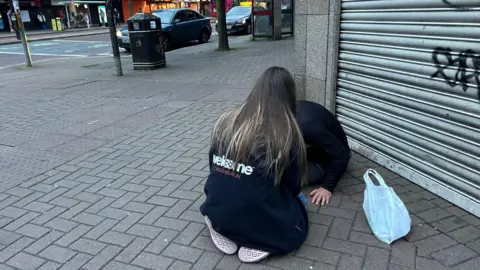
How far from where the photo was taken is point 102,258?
2.67 m

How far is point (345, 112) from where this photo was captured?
4434 mm

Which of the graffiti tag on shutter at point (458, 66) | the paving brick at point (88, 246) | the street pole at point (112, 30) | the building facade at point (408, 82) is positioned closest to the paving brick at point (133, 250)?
the paving brick at point (88, 246)

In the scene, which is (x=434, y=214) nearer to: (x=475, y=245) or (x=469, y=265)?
(x=475, y=245)

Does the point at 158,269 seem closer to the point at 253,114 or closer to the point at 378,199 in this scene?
the point at 253,114

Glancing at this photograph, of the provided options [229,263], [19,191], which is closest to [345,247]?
[229,263]

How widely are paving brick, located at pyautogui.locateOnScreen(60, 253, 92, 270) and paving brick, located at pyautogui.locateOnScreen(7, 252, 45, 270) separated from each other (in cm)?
19

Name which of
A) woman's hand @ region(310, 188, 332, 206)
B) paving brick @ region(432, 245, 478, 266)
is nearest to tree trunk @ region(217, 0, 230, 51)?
woman's hand @ region(310, 188, 332, 206)

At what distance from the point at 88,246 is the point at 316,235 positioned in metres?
1.63

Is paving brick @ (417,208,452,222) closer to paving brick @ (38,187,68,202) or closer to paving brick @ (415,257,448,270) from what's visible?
paving brick @ (415,257,448,270)

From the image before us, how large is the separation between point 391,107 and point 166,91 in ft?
17.0

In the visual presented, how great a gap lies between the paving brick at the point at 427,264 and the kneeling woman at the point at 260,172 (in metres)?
0.73

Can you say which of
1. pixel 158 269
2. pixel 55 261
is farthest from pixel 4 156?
pixel 158 269

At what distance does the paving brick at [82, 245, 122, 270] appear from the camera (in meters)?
2.59

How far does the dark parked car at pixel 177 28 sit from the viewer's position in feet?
50.9
